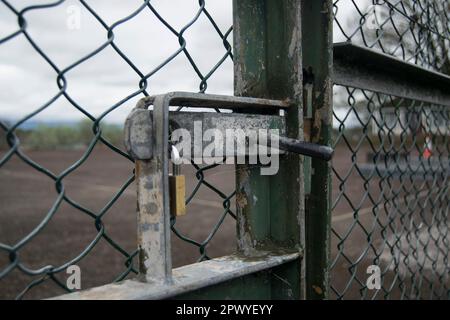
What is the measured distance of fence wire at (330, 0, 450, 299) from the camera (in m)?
1.67

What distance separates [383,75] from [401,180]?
2.21ft

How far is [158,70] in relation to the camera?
915mm

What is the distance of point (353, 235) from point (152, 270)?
543 cm

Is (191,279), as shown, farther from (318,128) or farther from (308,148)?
(318,128)

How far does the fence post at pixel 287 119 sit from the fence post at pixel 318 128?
92mm

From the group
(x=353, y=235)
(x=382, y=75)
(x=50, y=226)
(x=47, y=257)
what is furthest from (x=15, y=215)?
(x=382, y=75)

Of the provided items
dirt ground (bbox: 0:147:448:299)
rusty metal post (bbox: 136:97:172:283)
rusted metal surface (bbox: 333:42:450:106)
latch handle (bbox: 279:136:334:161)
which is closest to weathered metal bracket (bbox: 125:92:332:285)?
rusty metal post (bbox: 136:97:172:283)

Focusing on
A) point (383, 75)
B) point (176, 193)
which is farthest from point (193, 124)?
point (383, 75)

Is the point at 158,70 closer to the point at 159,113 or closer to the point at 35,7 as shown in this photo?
the point at 159,113

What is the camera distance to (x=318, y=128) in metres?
1.14

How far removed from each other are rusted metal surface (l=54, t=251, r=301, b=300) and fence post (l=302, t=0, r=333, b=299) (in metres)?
0.12

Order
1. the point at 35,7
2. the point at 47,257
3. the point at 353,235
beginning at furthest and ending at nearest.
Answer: the point at 353,235
the point at 47,257
the point at 35,7

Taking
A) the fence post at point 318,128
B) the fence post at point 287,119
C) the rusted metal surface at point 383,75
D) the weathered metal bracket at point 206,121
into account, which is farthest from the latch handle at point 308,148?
the rusted metal surface at point 383,75

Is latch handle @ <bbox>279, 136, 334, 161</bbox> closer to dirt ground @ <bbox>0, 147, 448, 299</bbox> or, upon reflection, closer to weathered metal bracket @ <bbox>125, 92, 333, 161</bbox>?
weathered metal bracket @ <bbox>125, 92, 333, 161</bbox>
